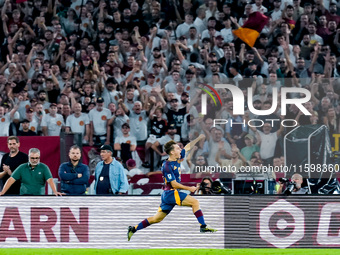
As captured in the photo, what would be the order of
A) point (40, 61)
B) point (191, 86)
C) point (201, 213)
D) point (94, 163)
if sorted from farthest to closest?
1. point (40, 61)
2. point (191, 86)
3. point (94, 163)
4. point (201, 213)

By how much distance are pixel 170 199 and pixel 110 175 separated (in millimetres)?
1425

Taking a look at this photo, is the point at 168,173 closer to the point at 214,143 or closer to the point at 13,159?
the point at 13,159

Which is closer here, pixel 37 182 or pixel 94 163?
pixel 37 182

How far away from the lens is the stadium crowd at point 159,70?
15.7m

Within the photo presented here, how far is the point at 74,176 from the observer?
41.7ft

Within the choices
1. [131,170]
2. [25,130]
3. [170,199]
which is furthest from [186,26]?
[170,199]

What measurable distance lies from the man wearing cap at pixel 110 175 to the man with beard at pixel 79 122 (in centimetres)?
344

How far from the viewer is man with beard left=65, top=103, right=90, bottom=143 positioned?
53.6 ft

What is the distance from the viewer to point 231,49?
17859mm

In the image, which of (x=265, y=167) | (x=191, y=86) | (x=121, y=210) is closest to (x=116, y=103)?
(x=191, y=86)

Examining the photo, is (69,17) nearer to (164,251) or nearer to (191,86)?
(191,86)

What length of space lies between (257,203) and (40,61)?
8.14m

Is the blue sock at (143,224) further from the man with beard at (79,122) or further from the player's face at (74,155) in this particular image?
the man with beard at (79,122)

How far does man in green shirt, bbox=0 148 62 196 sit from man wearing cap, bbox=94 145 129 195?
769 mm
